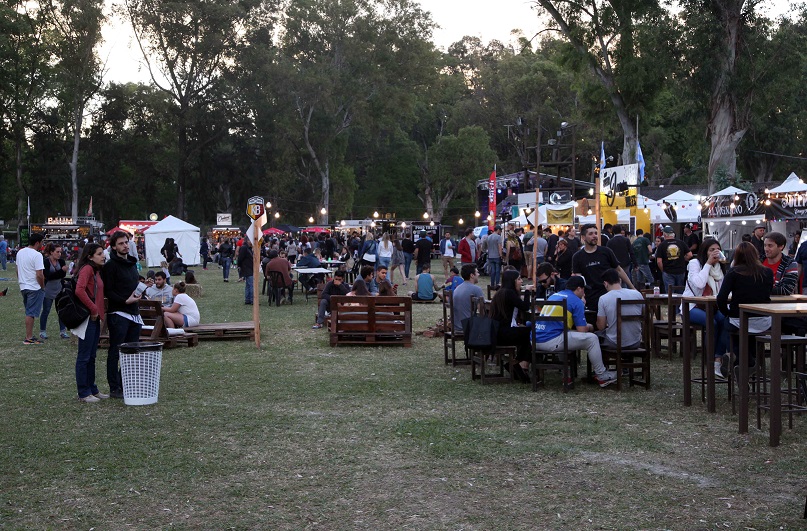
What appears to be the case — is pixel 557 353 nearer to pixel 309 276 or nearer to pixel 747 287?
pixel 747 287

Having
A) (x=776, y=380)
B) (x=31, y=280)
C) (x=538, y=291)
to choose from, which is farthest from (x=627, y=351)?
(x=31, y=280)

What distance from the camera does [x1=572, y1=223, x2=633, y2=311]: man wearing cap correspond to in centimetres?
1030

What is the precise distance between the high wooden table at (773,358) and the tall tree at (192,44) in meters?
48.4

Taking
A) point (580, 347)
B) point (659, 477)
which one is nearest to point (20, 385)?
point (580, 347)

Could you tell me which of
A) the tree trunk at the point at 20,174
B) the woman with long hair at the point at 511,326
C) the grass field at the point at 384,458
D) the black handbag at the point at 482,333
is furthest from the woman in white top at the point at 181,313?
the tree trunk at the point at 20,174

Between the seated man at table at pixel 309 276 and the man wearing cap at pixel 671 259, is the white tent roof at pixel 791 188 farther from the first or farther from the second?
the seated man at table at pixel 309 276

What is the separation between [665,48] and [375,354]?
72.1ft

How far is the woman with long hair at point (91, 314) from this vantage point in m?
8.41

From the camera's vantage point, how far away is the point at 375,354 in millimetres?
11859

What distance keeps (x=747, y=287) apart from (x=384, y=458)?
336cm

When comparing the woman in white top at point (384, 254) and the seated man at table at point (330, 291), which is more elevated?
the woman in white top at point (384, 254)

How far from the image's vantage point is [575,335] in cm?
879

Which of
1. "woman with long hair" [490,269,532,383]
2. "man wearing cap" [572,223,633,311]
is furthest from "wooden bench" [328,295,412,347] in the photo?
"woman with long hair" [490,269,532,383]

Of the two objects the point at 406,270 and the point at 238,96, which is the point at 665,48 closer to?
the point at 406,270
